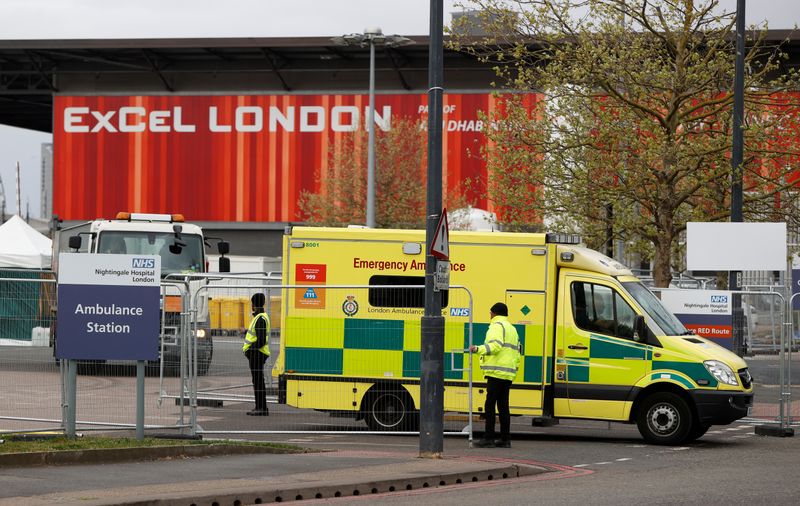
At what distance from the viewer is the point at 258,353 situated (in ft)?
56.1

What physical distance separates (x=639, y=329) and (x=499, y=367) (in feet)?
7.08

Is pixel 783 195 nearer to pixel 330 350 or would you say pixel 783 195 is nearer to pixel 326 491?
pixel 330 350

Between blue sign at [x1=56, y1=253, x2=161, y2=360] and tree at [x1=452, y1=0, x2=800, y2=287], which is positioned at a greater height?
tree at [x1=452, y1=0, x2=800, y2=287]

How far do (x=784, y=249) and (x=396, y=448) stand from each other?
756cm

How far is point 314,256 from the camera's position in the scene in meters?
17.3

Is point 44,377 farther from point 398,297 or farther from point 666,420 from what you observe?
point 666,420

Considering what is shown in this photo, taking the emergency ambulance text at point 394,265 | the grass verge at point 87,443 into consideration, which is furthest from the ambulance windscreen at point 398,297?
the grass verge at point 87,443

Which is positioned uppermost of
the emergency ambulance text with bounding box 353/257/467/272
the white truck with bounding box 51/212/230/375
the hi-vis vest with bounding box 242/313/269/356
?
the white truck with bounding box 51/212/230/375

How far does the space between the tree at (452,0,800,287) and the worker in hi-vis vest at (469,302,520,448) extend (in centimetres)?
911

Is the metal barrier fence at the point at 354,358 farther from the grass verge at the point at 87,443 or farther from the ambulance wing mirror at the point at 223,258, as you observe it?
the ambulance wing mirror at the point at 223,258

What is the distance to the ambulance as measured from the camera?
16.7 meters

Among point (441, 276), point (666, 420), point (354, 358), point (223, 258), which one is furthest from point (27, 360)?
point (223, 258)

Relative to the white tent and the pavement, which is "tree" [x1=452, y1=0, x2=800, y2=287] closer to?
the pavement

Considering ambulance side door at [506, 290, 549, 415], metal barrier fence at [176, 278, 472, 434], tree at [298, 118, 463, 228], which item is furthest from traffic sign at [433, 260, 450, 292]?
tree at [298, 118, 463, 228]
